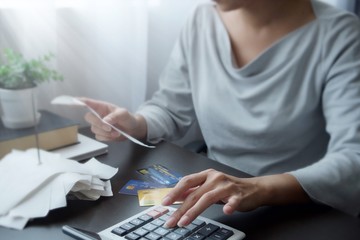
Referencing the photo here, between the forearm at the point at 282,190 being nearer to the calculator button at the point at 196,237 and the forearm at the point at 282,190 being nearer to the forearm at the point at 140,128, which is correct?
the calculator button at the point at 196,237

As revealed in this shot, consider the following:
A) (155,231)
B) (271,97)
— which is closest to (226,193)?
(155,231)

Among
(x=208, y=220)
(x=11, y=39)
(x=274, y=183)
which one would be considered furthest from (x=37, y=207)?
(x=11, y=39)

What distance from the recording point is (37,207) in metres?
0.56

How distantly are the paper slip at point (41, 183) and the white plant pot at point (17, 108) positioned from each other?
0.13 m

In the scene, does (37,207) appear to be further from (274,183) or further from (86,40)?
(86,40)

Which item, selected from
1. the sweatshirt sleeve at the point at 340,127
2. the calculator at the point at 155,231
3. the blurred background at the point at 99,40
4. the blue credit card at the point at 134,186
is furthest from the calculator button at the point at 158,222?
the blurred background at the point at 99,40

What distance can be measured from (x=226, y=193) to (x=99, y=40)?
665 millimetres

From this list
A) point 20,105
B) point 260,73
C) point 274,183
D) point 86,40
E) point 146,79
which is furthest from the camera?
point 146,79

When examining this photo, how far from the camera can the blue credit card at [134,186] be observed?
0.64 m

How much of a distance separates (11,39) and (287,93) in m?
0.64

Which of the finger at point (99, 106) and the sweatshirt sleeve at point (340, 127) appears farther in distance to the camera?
the finger at point (99, 106)

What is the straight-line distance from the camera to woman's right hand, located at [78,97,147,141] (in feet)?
2.72

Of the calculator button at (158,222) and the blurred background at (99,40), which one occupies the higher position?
the blurred background at (99,40)

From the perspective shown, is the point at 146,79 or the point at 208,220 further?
the point at 146,79
